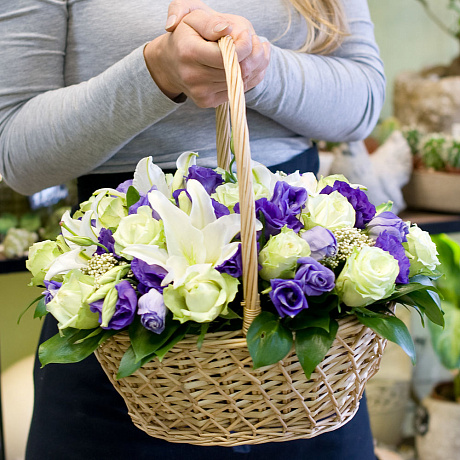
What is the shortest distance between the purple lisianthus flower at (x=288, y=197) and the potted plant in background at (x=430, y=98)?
1632mm

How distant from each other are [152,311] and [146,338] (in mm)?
29

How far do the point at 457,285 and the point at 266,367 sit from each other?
5.06 ft

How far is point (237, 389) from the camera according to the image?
49 cm

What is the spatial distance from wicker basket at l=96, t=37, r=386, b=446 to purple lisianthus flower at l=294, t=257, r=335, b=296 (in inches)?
1.5

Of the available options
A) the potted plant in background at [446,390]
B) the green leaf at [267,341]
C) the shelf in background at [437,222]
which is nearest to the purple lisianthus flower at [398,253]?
the green leaf at [267,341]

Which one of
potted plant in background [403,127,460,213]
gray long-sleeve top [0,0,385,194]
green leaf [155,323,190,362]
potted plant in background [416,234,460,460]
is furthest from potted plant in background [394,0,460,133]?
green leaf [155,323,190,362]

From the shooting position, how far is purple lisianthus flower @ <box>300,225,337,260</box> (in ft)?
1.62

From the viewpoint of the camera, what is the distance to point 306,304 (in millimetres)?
459

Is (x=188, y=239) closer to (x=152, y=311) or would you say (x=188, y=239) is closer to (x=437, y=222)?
(x=152, y=311)

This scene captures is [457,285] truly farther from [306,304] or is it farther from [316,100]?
[306,304]

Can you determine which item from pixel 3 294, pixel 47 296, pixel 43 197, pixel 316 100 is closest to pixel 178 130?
pixel 316 100

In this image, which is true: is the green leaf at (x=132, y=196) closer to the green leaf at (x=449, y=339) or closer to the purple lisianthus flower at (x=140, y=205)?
the purple lisianthus flower at (x=140, y=205)

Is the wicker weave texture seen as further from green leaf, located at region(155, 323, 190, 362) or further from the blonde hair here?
the blonde hair

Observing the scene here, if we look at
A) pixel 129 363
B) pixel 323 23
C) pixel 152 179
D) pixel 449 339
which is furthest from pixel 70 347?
pixel 449 339
